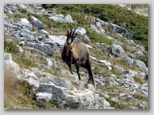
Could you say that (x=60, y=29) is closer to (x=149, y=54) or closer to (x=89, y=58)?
(x=89, y=58)

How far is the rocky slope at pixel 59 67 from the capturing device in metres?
9.39

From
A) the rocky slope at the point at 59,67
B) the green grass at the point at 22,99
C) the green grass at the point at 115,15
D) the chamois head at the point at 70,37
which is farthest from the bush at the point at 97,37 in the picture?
the green grass at the point at 22,99

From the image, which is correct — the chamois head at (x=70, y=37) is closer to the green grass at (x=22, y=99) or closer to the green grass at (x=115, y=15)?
the green grass at (x=115, y=15)

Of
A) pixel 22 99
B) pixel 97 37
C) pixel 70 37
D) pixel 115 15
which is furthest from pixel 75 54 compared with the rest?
pixel 22 99

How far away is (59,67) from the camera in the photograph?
9688 mm

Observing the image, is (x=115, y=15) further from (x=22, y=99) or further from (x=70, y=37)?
(x=22, y=99)

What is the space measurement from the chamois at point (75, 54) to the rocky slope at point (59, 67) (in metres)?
0.07

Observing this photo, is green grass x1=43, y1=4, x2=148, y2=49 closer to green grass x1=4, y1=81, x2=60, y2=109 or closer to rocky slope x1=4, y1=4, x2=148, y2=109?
rocky slope x1=4, y1=4, x2=148, y2=109

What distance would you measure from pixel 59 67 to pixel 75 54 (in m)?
0.33

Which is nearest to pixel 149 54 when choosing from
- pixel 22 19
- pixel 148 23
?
pixel 148 23

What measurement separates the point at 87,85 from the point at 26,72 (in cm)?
95

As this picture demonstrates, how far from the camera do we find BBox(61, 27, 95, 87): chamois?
969 cm

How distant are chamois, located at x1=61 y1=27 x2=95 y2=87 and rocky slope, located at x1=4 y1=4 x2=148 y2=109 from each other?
7cm

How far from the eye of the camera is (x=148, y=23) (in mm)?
9664
